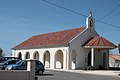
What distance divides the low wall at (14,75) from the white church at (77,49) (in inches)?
939

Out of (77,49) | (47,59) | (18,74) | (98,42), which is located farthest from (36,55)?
(18,74)

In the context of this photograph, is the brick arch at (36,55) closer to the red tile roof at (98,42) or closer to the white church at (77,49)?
the white church at (77,49)

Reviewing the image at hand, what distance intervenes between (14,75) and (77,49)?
25836 millimetres

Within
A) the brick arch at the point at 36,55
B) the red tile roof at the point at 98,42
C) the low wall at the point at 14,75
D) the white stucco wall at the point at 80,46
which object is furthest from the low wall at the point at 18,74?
the brick arch at the point at 36,55

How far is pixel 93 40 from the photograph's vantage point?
41062 mm

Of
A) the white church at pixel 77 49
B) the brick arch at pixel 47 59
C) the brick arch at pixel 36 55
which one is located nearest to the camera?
the white church at pixel 77 49

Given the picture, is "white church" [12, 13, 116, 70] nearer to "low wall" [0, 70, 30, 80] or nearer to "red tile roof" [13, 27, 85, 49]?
"red tile roof" [13, 27, 85, 49]

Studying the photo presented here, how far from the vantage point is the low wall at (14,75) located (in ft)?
53.5

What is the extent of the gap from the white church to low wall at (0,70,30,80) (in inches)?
939

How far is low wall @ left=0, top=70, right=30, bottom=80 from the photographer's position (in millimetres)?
16297

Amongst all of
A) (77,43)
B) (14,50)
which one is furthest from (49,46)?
(14,50)

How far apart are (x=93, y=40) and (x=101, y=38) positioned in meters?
1.25

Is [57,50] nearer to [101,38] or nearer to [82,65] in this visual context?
[82,65]

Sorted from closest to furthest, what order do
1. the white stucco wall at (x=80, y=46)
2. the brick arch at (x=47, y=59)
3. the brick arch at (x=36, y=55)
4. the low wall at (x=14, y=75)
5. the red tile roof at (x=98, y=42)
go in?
the low wall at (x=14, y=75)
the red tile roof at (x=98, y=42)
the white stucco wall at (x=80, y=46)
the brick arch at (x=47, y=59)
the brick arch at (x=36, y=55)
